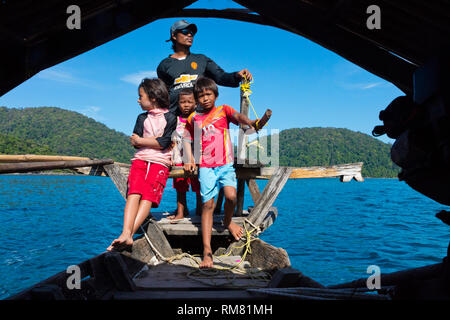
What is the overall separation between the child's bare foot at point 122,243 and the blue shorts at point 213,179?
98cm

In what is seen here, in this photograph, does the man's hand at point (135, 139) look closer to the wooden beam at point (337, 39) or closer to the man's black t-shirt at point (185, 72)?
the man's black t-shirt at point (185, 72)

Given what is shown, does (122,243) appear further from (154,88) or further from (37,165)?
(154,88)

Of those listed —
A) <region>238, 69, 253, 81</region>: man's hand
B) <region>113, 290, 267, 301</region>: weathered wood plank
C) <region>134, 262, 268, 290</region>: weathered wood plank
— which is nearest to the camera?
<region>113, 290, 267, 301</region>: weathered wood plank

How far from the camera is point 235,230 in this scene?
4016mm

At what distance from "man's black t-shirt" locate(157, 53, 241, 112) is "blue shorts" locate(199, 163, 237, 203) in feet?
4.16

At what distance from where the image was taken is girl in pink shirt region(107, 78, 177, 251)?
3.27m

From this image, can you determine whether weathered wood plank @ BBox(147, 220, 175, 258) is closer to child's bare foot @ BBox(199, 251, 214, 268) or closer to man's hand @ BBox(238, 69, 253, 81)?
child's bare foot @ BBox(199, 251, 214, 268)

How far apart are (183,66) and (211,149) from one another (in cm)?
151

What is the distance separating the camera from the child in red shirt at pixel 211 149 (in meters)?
3.63

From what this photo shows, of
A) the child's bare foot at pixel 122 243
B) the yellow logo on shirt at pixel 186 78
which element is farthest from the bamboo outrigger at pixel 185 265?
the yellow logo on shirt at pixel 186 78

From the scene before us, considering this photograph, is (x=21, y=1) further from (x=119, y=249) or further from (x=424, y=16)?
(x=424, y=16)

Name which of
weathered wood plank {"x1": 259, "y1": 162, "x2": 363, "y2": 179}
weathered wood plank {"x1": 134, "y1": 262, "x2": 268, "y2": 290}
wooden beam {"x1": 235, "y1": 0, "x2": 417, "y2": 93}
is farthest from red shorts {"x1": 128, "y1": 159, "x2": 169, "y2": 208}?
wooden beam {"x1": 235, "y1": 0, "x2": 417, "y2": 93}

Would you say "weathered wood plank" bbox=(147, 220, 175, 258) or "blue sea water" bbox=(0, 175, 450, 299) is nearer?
"weathered wood plank" bbox=(147, 220, 175, 258)
